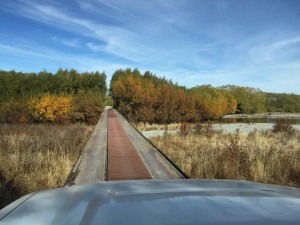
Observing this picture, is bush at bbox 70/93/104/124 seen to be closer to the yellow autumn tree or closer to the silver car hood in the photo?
the yellow autumn tree

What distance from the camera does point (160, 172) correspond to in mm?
8969

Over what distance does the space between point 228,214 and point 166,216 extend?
28cm

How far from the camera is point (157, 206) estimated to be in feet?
6.36

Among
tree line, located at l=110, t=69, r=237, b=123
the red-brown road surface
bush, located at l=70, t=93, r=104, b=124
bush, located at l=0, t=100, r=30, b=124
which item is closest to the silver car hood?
the red-brown road surface

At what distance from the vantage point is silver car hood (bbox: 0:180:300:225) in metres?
1.73

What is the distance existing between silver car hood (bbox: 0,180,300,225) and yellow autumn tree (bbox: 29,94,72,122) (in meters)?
55.4

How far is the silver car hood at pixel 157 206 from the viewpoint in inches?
68.1

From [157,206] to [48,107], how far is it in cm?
5763

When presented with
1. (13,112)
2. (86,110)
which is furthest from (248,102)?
(13,112)

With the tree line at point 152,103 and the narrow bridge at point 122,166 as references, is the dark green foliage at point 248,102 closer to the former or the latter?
the tree line at point 152,103

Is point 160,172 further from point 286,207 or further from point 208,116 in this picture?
point 208,116

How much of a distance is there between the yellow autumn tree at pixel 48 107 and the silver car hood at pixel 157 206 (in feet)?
182

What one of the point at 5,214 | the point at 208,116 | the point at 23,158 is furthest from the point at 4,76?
the point at 5,214

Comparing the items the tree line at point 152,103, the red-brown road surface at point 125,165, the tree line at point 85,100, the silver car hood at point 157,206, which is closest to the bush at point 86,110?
the tree line at point 85,100
